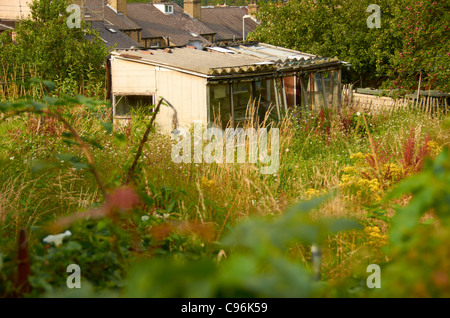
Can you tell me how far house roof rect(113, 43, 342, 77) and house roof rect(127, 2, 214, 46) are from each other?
91.4 ft

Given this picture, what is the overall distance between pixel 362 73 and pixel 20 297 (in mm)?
19481

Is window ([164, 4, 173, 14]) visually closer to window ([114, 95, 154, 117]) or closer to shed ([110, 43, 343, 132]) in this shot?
shed ([110, 43, 343, 132])

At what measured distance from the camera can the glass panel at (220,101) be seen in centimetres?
1119

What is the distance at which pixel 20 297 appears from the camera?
2.17 meters

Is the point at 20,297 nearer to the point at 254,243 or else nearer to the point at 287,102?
the point at 254,243

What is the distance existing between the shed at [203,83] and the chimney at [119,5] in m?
28.3

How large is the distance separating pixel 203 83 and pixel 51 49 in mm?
5917

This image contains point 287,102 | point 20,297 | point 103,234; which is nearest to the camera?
point 20,297

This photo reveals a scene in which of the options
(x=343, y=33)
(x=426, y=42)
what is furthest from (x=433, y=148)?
(x=343, y=33)

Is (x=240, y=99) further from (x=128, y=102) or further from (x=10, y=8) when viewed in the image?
(x=10, y=8)

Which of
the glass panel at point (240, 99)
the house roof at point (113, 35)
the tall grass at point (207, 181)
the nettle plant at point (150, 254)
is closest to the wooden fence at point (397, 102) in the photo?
the tall grass at point (207, 181)

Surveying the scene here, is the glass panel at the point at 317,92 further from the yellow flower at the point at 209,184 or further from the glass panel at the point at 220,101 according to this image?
the yellow flower at the point at 209,184

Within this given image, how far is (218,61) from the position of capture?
1232cm
